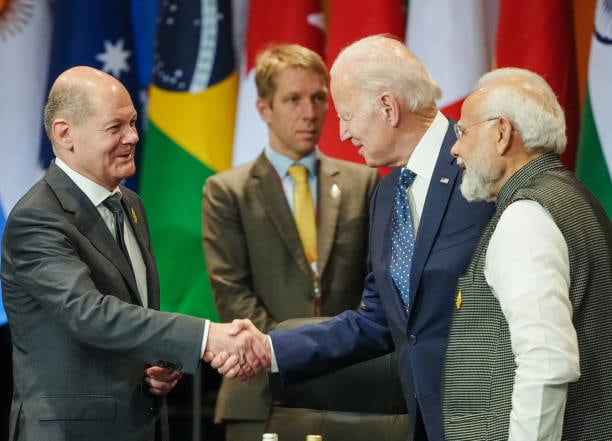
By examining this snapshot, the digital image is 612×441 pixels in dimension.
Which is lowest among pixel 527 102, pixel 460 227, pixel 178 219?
pixel 178 219

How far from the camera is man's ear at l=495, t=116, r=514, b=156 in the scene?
2830 millimetres

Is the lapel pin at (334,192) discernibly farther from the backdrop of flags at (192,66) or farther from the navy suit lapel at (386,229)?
the navy suit lapel at (386,229)

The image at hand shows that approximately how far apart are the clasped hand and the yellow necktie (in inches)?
40.8

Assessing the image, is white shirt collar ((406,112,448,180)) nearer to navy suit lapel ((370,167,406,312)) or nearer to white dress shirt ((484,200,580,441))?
navy suit lapel ((370,167,406,312))

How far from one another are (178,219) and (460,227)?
2439 millimetres

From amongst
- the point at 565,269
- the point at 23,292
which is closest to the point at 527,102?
the point at 565,269

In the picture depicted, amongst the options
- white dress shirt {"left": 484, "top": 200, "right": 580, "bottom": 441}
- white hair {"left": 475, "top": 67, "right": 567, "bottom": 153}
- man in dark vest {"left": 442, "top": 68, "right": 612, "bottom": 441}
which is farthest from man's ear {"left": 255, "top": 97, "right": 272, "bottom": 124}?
white dress shirt {"left": 484, "top": 200, "right": 580, "bottom": 441}

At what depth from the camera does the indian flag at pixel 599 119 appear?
469cm

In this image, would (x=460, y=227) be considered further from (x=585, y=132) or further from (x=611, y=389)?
(x=585, y=132)

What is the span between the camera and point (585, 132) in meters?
4.78

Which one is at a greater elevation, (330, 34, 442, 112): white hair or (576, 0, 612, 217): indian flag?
(330, 34, 442, 112): white hair

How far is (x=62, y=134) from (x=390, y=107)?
0.98 meters

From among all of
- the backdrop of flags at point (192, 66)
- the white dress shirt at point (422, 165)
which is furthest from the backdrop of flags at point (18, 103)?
the white dress shirt at point (422, 165)

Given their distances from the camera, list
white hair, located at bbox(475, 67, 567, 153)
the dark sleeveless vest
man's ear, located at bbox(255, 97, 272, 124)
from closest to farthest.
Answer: the dark sleeveless vest < white hair, located at bbox(475, 67, 567, 153) < man's ear, located at bbox(255, 97, 272, 124)
